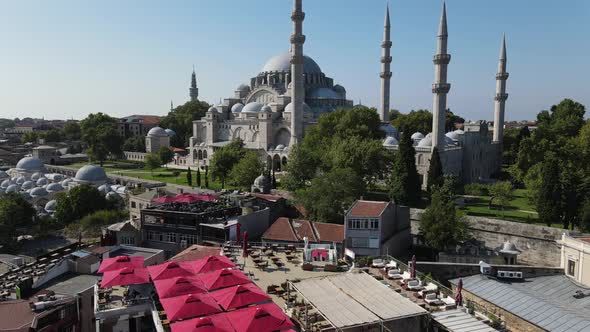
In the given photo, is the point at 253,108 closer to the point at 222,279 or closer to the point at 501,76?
the point at 501,76

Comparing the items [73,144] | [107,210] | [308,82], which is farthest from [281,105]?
[73,144]

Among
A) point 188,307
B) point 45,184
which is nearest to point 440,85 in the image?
point 188,307

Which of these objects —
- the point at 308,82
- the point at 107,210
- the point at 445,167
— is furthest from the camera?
the point at 308,82

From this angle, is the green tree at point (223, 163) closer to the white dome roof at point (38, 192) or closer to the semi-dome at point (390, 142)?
the semi-dome at point (390, 142)

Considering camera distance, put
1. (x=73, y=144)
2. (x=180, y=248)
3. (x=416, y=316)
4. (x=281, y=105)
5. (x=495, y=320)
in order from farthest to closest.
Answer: (x=73, y=144)
(x=281, y=105)
(x=180, y=248)
(x=495, y=320)
(x=416, y=316)

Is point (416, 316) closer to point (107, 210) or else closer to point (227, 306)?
point (227, 306)

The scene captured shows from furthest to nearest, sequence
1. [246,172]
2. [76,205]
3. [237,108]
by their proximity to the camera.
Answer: [237,108], [246,172], [76,205]

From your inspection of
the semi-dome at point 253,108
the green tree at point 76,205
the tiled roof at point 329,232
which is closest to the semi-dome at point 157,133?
the semi-dome at point 253,108
